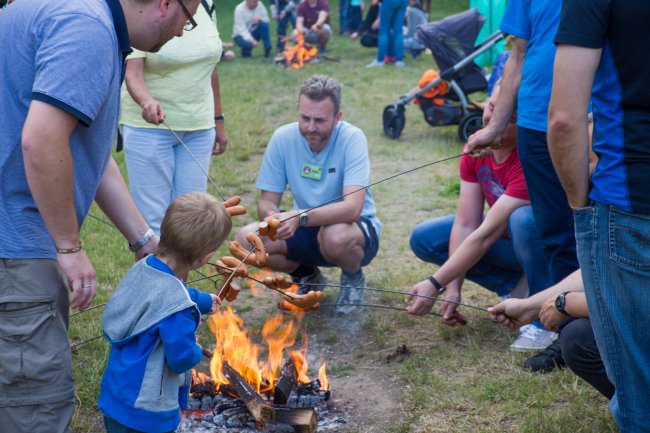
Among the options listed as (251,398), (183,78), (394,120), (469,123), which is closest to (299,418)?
(251,398)

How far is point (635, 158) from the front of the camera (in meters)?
2.23

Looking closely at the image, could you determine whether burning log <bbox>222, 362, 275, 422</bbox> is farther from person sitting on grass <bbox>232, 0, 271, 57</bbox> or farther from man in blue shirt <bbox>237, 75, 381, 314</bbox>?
person sitting on grass <bbox>232, 0, 271, 57</bbox>

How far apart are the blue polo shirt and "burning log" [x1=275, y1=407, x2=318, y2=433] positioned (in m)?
1.62

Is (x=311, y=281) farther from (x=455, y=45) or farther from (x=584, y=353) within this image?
(x=455, y=45)

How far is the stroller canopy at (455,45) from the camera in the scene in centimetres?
964

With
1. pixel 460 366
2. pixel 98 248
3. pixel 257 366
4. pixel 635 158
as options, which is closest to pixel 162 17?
pixel 635 158

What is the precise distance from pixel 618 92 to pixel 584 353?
133 cm

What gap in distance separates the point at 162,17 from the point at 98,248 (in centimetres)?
381

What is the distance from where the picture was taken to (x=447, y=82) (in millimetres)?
9555

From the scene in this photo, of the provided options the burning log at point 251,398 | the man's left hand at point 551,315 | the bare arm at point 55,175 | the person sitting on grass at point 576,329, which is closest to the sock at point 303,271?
the burning log at point 251,398

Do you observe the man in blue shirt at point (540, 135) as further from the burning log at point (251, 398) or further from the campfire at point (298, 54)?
the campfire at point (298, 54)

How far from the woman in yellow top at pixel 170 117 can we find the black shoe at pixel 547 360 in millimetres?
2130

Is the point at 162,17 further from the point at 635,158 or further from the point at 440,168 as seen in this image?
the point at 440,168

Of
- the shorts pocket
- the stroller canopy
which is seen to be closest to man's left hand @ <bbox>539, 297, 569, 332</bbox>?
the shorts pocket
